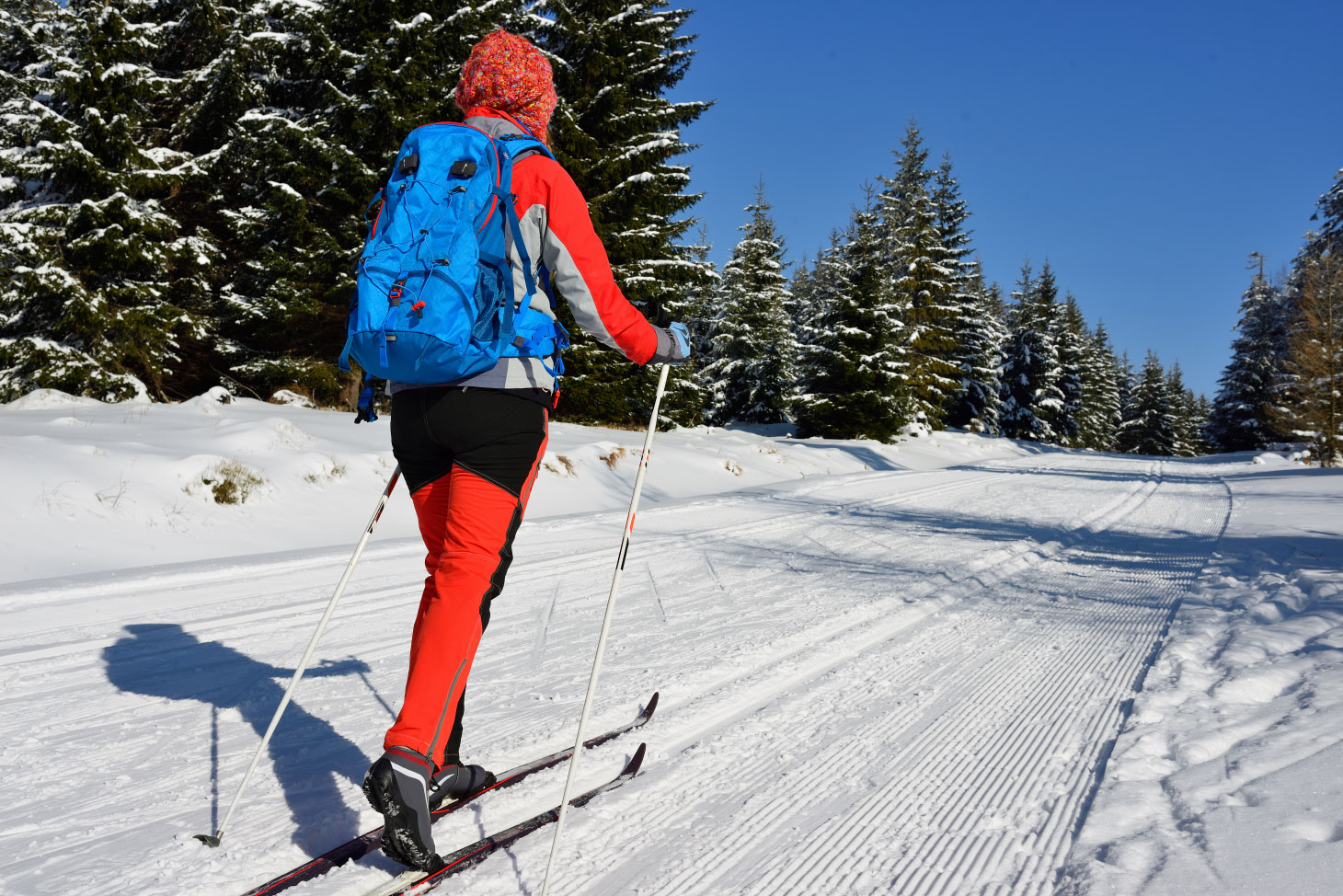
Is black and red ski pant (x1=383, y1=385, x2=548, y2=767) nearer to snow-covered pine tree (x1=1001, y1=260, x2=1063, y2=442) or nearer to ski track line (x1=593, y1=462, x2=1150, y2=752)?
ski track line (x1=593, y1=462, x2=1150, y2=752)

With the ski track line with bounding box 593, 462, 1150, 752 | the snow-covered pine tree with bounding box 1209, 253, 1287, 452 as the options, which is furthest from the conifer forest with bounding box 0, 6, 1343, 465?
the snow-covered pine tree with bounding box 1209, 253, 1287, 452

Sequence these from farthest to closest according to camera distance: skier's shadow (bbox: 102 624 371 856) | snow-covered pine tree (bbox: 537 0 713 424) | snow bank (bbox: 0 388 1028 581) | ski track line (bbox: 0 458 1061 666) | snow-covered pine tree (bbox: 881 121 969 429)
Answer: snow-covered pine tree (bbox: 881 121 969 429), snow-covered pine tree (bbox: 537 0 713 424), snow bank (bbox: 0 388 1028 581), ski track line (bbox: 0 458 1061 666), skier's shadow (bbox: 102 624 371 856)

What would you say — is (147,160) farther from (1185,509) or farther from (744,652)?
(1185,509)

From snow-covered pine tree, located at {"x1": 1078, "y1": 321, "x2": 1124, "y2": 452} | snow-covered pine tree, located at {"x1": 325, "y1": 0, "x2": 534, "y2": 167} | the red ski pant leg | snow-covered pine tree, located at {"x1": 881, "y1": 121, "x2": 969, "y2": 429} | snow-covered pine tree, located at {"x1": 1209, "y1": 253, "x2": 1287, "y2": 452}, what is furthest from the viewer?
snow-covered pine tree, located at {"x1": 1078, "y1": 321, "x2": 1124, "y2": 452}

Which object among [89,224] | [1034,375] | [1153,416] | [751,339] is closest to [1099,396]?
[1153,416]

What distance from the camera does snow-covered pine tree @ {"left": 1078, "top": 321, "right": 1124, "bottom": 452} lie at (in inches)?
2071

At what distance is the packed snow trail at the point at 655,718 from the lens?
1.98 m

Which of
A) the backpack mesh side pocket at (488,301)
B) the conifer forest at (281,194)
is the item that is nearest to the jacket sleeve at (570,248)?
the backpack mesh side pocket at (488,301)

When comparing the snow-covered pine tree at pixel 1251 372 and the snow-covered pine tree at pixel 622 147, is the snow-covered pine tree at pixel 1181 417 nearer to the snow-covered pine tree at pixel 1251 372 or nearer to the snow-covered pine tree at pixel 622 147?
the snow-covered pine tree at pixel 1251 372

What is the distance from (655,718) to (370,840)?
1157mm

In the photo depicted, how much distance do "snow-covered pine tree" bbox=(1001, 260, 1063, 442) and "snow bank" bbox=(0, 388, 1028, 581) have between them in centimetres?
3609

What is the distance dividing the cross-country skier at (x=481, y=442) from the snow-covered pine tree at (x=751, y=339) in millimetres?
28246

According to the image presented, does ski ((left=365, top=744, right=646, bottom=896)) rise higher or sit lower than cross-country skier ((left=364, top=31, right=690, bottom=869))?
lower

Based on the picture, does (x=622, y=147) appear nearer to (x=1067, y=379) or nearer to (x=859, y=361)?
(x=859, y=361)
